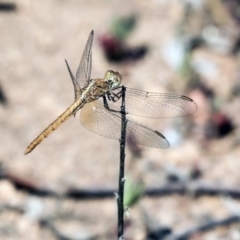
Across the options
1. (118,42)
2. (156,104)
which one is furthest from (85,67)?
(118,42)

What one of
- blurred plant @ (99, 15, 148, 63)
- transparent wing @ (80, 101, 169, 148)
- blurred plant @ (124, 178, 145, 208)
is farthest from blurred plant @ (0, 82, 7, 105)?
blurred plant @ (124, 178, 145, 208)

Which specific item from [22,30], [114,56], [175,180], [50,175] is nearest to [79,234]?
[50,175]

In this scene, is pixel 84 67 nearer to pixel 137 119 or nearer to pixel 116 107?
pixel 116 107

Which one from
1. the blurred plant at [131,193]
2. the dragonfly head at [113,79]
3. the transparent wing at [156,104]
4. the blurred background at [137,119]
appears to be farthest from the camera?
the blurred background at [137,119]

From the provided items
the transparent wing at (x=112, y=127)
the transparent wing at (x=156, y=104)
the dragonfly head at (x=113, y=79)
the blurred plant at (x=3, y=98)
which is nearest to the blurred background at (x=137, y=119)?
the blurred plant at (x=3, y=98)

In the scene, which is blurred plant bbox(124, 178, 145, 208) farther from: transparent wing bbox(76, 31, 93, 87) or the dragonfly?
transparent wing bbox(76, 31, 93, 87)

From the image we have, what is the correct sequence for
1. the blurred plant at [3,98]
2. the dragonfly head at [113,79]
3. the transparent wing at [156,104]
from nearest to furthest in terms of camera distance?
1. the transparent wing at [156,104]
2. the dragonfly head at [113,79]
3. the blurred plant at [3,98]

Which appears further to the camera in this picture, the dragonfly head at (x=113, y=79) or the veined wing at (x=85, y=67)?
the veined wing at (x=85, y=67)

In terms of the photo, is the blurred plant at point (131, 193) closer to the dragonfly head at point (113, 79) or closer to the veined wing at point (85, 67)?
the dragonfly head at point (113, 79)
